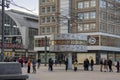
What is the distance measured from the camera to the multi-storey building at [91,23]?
87.1 m

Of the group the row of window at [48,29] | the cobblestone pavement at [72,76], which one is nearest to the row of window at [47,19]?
the row of window at [48,29]

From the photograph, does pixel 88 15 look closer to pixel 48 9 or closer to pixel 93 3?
pixel 93 3

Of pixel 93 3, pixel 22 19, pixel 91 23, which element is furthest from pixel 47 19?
pixel 22 19

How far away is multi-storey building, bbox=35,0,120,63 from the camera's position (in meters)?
87.1

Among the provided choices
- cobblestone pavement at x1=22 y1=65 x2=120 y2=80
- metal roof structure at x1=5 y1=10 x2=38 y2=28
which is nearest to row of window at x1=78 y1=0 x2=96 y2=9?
metal roof structure at x1=5 y1=10 x2=38 y2=28

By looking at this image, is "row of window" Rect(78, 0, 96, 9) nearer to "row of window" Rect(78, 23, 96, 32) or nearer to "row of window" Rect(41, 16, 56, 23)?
"row of window" Rect(78, 23, 96, 32)

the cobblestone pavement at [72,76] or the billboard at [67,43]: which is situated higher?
the billboard at [67,43]

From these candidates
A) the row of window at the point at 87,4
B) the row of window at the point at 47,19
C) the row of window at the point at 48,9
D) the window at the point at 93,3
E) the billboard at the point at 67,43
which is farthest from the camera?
the row of window at the point at 48,9

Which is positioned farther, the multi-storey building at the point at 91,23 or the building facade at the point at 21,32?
the building facade at the point at 21,32

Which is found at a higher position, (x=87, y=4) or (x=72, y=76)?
(x=87, y=4)

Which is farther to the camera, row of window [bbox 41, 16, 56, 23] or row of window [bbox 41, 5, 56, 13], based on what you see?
row of window [bbox 41, 5, 56, 13]

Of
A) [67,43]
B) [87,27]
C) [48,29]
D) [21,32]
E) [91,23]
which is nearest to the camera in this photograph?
[67,43]

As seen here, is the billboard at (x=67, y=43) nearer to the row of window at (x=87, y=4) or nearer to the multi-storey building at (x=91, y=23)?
the multi-storey building at (x=91, y=23)

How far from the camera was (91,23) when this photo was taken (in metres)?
→ 88.2
